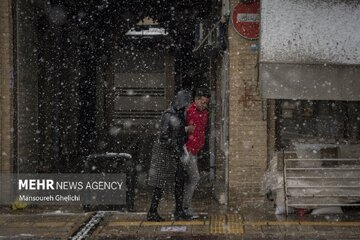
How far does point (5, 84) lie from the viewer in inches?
415

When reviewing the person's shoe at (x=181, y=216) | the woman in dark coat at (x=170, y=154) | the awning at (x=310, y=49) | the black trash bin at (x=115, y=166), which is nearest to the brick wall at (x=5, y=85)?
the black trash bin at (x=115, y=166)

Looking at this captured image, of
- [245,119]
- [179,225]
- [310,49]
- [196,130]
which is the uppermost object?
[310,49]

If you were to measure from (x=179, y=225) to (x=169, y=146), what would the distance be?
43.4 inches

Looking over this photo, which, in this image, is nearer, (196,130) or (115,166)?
(196,130)

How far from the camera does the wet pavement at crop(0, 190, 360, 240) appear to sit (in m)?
7.77

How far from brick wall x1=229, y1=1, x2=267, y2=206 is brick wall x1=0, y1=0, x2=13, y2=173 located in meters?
3.77

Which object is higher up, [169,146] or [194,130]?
[194,130]

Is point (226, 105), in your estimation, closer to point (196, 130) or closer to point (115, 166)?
point (196, 130)

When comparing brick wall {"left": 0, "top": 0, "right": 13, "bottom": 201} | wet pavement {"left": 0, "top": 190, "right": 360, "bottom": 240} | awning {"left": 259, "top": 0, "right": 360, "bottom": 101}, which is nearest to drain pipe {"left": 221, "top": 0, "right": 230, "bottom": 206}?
wet pavement {"left": 0, "top": 190, "right": 360, "bottom": 240}

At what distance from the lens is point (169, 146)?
867 cm

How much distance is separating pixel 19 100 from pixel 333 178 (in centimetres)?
567

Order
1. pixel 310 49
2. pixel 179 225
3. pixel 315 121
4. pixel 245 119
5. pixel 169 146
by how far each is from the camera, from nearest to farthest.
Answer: pixel 179 225 → pixel 169 146 → pixel 310 49 → pixel 245 119 → pixel 315 121

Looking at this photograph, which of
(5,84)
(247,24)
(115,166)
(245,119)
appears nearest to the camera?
(115,166)

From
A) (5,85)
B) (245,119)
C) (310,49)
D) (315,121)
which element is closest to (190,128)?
(245,119)
